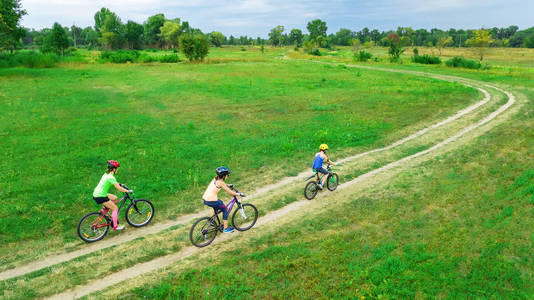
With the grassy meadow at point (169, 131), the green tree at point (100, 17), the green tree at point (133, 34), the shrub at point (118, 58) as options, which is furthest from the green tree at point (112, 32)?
the grassy meadow at point (169, 131)

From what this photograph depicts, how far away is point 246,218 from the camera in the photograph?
36.4 ft

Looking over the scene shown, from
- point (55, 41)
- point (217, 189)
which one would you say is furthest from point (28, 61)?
point (217, 189)

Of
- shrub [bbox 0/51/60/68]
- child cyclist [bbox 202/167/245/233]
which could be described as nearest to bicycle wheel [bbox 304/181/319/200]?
child cyclist [bbox 202/167/245/233]

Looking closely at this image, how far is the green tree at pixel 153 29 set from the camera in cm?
15775

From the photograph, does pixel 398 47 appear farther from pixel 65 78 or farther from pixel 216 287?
pixel 216 287

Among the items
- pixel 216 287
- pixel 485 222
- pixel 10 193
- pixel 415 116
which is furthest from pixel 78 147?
pixel 415 116

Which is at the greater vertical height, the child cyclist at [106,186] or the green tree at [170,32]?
the green tree at [170,32]

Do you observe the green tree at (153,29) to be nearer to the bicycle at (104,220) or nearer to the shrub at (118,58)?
the shrub at (118,58)

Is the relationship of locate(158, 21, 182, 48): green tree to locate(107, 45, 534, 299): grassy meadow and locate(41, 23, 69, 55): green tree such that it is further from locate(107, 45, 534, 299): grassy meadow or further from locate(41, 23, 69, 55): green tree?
locate(107, 45, 534, 299): grassy meadow

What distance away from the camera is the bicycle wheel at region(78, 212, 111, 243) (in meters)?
10.5

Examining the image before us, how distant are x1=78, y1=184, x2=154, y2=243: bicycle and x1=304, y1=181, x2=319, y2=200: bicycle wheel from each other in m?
6.14

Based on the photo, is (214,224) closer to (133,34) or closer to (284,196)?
(284,196)

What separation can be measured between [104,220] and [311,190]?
7.87 metres

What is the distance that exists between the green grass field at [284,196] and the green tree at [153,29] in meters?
140
